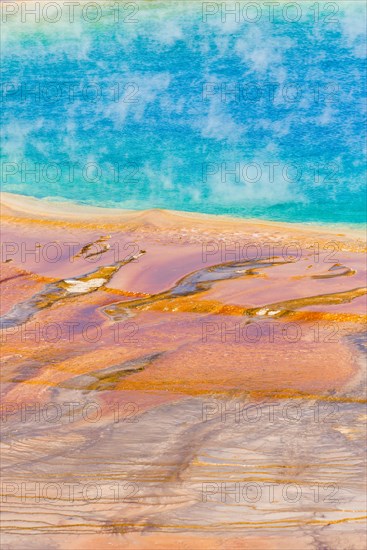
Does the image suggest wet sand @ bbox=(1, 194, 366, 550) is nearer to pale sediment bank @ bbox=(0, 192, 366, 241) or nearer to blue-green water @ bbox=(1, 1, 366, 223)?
A: pale sediment bank @ bbox=(0, 192, 366, 241)

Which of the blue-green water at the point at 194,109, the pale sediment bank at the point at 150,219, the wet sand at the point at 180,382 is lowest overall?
the wet sand at the point at 180,382

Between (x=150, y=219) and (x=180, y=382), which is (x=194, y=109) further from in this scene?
(x=180, y=382)

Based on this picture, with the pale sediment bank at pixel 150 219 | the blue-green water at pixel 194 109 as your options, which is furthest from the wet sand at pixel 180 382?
the blue-green water at pixel 194 109

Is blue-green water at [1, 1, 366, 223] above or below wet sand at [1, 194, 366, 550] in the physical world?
above

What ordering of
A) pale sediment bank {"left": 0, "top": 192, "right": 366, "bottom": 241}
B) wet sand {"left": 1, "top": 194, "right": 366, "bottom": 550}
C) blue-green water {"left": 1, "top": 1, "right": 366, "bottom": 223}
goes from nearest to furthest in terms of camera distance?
wet sand {"left": 1, "top": 194, "right": 366, "bottom": 550} < pale sediment bank {"left": 0, "top": 192, "right": 366, "bottom": 241} < blue-green water {"left": 1, "top": 1, "right": 366, "bottom": 223}

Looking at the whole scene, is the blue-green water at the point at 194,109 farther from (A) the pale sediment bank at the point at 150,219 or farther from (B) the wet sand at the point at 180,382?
(B) the wet sand at the point at 180,382

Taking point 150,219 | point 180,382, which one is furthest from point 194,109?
point 180,382

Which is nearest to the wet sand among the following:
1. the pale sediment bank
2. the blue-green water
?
the pale sediment bank
